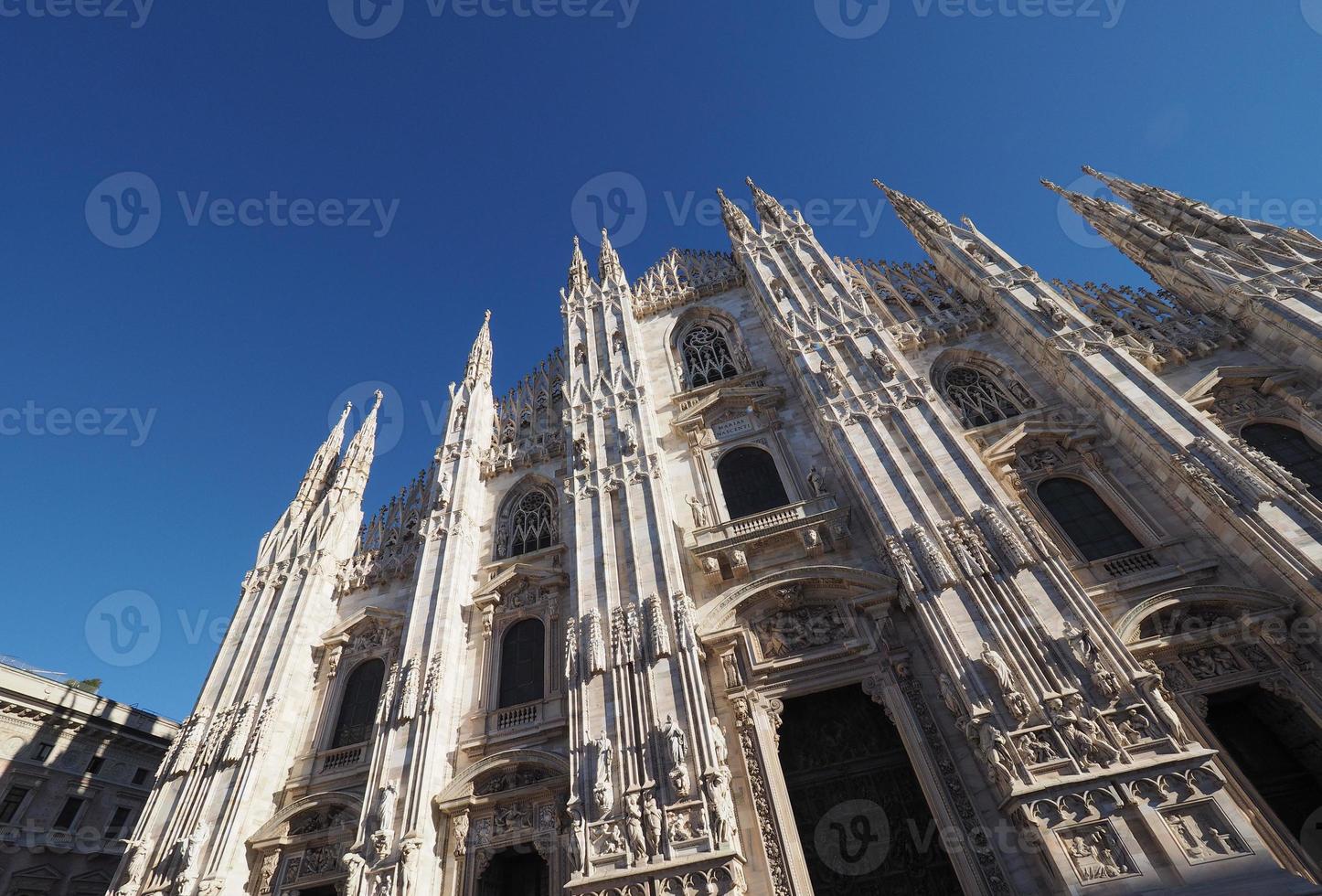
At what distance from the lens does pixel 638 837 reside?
36.1 feet

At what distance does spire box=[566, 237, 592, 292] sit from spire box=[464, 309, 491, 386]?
4139 mm

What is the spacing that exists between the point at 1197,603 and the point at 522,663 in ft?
46.9

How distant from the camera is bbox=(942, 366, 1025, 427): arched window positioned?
16.8 meters

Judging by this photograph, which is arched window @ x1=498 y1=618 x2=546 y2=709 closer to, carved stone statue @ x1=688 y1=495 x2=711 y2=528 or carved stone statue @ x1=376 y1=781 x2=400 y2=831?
carved stone statue @ x1=376 y1=781 x2=400 y2=831

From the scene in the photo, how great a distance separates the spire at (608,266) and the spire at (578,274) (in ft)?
1.99

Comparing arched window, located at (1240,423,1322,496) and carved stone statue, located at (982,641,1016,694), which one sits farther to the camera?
arched window, located at (1240,423,1322,496)

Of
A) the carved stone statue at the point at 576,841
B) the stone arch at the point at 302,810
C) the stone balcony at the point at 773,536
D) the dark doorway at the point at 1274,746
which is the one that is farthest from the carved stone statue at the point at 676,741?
the dark doorway at the point at 1274,746

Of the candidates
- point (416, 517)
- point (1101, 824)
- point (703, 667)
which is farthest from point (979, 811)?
point (416, 517)

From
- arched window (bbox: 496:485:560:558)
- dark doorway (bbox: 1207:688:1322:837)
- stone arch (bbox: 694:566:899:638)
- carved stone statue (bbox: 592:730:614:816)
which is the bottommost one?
dark doorway (bbox: 1207:688:1322:837)

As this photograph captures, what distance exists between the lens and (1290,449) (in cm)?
1398

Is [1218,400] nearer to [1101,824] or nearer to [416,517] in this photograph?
[1101,824]

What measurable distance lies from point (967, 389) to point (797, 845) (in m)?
12.5

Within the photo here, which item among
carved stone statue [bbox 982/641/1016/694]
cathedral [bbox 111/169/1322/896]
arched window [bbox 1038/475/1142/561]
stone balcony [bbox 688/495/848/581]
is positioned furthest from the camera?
stone balcony [bbox 688/495/848/581]

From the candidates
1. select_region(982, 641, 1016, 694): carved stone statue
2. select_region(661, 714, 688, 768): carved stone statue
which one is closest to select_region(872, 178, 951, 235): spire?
select_region(982, 641, 1016, 694): carved stone statue
